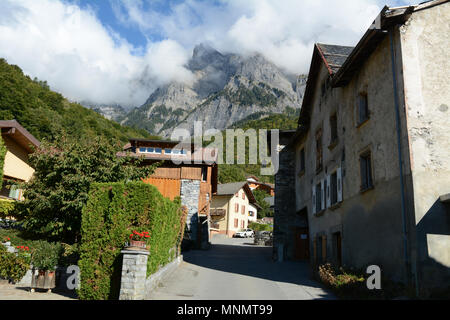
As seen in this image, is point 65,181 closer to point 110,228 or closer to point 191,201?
point 110,228

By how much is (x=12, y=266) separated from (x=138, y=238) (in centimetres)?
518

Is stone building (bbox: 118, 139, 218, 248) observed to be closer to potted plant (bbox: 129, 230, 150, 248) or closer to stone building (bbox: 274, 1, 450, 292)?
stone building (bbox: 274, 1, 450, 292)

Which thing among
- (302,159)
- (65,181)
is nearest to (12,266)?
(65,181)

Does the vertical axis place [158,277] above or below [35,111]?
below

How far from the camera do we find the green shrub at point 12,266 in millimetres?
11672

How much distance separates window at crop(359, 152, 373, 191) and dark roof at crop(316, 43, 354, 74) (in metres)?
4.92

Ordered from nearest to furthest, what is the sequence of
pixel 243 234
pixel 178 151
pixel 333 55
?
pixel 333 55 → pixel 178 151 → pixel 243 234

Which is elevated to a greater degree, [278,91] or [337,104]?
[278,91]

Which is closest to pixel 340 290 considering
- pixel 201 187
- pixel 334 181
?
pixel 334 181

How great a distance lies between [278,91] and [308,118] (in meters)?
136

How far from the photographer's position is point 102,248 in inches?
396

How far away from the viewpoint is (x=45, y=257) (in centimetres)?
1098

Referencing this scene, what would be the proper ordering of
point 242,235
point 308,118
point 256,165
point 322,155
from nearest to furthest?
point 322,155
point 308,118
point 242,235
point 256,165

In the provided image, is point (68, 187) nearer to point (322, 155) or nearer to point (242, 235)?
point (322, 155)
